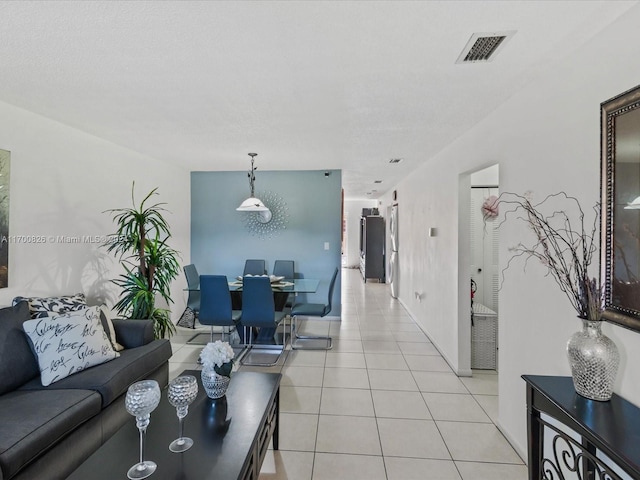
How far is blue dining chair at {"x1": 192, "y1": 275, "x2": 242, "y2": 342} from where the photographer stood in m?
3.73

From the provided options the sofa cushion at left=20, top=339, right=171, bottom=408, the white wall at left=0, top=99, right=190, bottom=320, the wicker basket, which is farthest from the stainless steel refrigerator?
the sofa cushion at left=20, top=339, right=171, bottom=408

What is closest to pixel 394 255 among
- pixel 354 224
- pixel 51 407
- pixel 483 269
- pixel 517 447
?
pixel 483 269

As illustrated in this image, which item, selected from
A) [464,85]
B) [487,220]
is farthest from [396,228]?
[464,85]

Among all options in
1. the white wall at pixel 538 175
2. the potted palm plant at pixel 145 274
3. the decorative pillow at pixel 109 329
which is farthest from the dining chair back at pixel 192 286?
the white wall at pixel 538 175

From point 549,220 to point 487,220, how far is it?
184 centimetres

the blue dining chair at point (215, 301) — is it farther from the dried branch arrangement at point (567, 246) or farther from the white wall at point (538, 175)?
the dried branch arrangement at point (567, 246)

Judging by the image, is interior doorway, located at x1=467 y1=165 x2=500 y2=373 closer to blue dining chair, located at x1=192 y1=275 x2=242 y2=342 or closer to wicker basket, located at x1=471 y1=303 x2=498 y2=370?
wicker basket, located at x1=471 y1=303 x2=498 y2=370

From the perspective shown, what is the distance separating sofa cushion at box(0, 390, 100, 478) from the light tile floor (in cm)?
113

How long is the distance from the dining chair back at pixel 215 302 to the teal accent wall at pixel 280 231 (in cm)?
183

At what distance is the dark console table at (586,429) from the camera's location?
108cm

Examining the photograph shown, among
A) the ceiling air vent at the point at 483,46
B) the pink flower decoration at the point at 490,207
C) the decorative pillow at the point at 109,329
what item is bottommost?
the decorative pillow at the point at 109,329

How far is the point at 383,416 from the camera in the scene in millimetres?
2637

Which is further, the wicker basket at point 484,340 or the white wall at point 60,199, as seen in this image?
the wicker basket at point 484,340

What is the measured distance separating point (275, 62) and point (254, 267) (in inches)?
153
